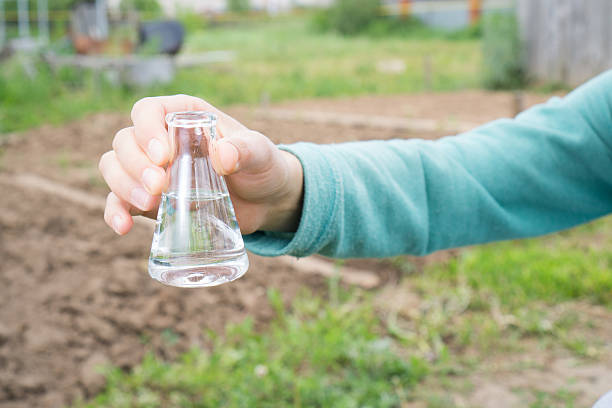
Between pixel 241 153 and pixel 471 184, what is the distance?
0.74 metres

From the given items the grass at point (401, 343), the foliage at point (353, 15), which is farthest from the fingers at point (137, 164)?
the foliage at point (353, 15)

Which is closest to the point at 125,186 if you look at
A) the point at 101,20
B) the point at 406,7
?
the point at 101,20

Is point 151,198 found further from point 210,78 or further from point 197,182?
point 210,78

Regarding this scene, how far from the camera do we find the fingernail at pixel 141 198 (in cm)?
99

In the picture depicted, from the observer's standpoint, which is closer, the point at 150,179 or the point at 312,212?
the point at 150,179

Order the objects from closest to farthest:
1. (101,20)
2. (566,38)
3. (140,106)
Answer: (140,106), (566,38), (101,20)

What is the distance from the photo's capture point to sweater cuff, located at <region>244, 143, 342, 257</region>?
1249mm

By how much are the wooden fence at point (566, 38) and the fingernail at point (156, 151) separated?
21.4 ft

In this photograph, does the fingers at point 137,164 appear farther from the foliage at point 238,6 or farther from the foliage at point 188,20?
the foliage at point 238,6

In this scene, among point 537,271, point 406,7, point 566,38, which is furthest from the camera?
point 406,7

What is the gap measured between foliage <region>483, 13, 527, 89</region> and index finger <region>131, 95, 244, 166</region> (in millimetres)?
7072

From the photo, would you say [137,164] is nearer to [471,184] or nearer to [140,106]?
[140,106]

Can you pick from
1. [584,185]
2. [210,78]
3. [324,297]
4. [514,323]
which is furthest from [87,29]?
[584,185]

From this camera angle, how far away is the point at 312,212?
125cm
